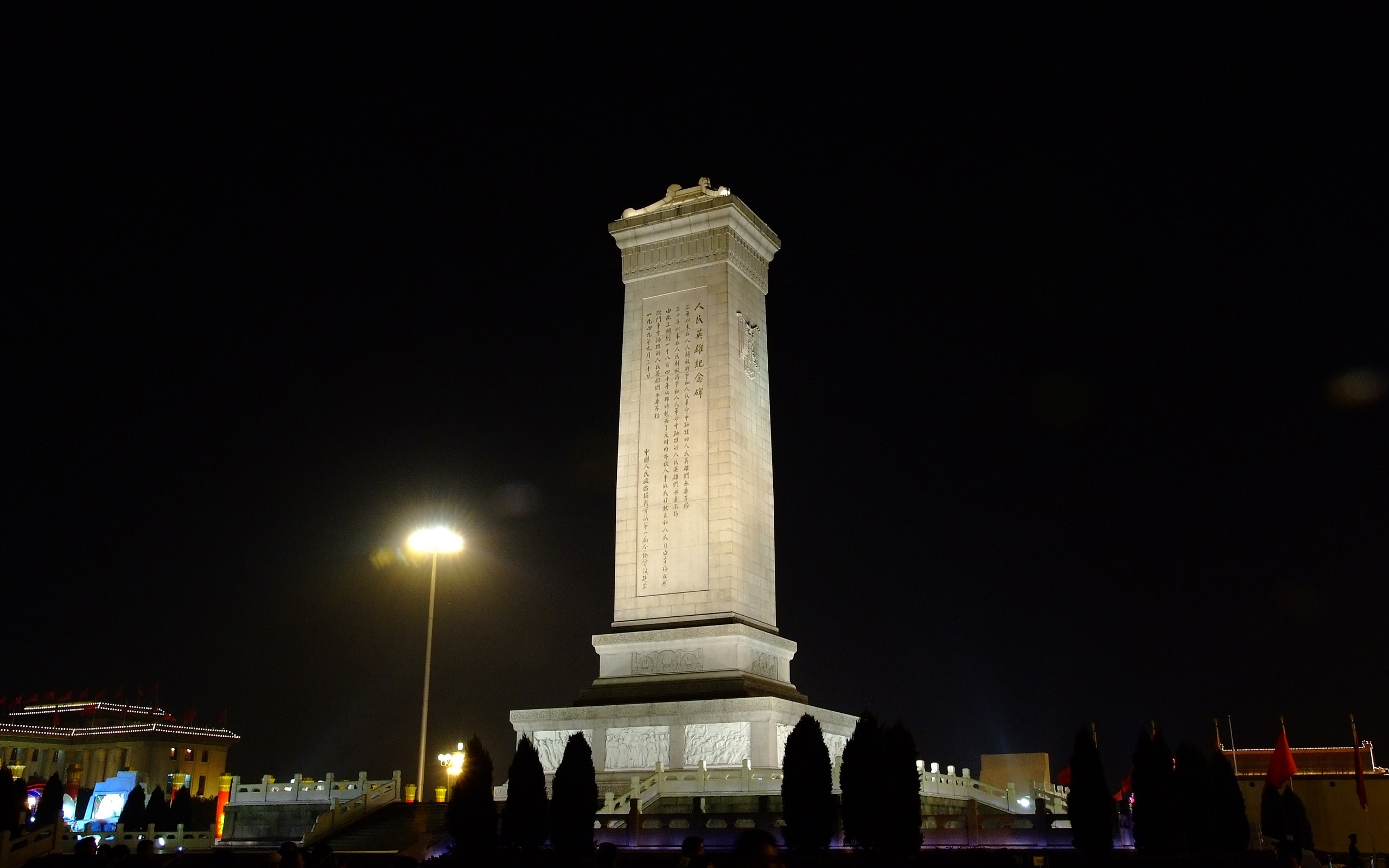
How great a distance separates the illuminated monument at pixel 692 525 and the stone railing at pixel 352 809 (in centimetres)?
271

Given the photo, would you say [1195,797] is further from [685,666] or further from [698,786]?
[685,666]

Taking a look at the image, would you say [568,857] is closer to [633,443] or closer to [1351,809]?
[633,443]

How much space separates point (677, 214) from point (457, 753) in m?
11.3

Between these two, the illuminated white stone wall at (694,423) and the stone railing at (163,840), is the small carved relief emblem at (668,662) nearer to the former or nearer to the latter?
the illuminated white stone wall at (694,423)

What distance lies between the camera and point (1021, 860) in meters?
13.6

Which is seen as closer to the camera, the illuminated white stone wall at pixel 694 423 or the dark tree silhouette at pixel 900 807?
the dark tree silhouette at pixel 900 807

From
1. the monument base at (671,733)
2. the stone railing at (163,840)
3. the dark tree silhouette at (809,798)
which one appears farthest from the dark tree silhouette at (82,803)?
the dark tree silhouette at (809,798)

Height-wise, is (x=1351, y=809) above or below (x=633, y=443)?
below

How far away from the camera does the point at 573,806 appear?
16.0 meters

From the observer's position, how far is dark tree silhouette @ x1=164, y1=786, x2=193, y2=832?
24578mm

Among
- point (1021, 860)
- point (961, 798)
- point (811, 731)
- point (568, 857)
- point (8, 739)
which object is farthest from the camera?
point (8, 739)

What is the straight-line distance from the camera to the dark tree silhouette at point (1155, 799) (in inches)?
593

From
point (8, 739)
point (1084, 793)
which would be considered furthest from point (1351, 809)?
point (8, 739)

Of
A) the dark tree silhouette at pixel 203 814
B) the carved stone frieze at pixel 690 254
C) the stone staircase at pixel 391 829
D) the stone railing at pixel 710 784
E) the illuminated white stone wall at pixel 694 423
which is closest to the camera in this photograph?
the stone staircase at pixel 391 829
